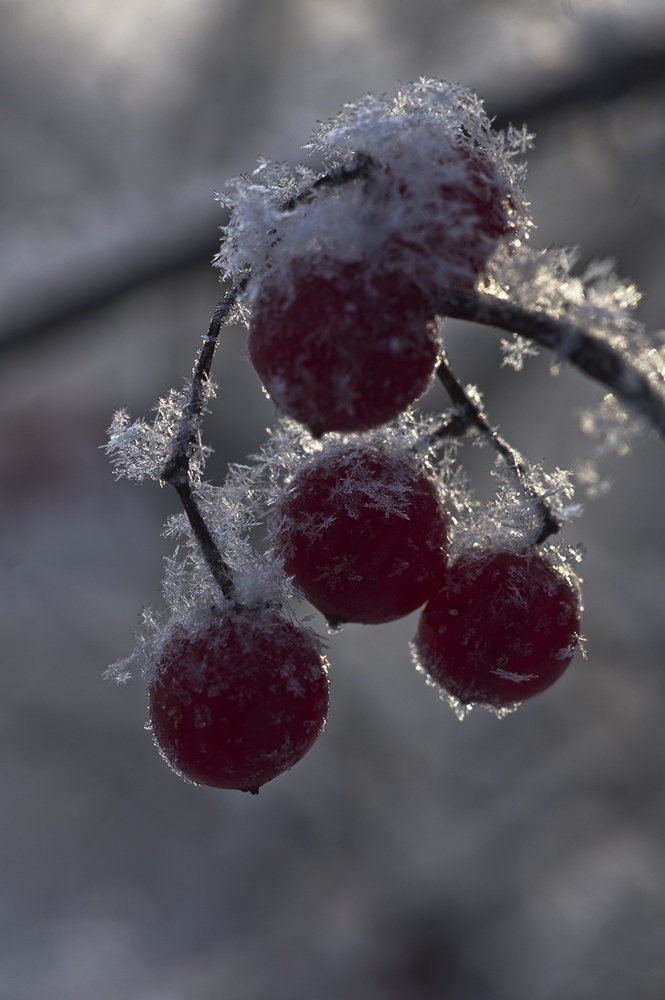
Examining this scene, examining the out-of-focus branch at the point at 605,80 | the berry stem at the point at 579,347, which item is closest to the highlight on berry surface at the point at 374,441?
the berry stem at the point at 579,347

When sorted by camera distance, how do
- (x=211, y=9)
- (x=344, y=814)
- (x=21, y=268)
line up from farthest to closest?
1. (x=344, y=814)
2. (x=21, y=268)
3. (x=211, y=9)

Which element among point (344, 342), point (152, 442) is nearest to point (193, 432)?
point (152, 442)

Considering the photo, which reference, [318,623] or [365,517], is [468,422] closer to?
[365,517]

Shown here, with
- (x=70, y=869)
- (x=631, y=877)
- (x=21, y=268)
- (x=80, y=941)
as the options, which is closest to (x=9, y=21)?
(x=21, y=268)

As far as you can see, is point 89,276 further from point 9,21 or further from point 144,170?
point 9,21

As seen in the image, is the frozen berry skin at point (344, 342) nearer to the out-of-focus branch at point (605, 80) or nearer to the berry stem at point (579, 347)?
the berry stem at point (579, 347)

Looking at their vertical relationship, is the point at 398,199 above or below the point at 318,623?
below
